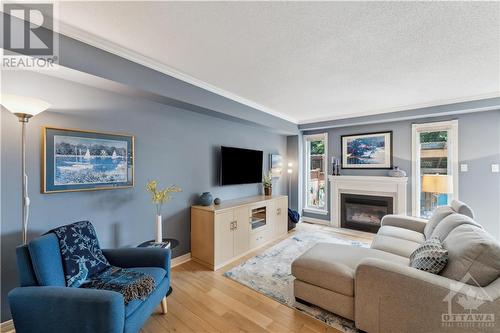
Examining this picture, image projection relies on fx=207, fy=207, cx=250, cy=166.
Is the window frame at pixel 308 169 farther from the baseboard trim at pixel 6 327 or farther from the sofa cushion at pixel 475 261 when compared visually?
the baseboard trim at pixel 6 327

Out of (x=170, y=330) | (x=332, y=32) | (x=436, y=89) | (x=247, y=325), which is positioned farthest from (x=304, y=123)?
(x=170, y=330)

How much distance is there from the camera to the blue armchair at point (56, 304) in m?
1.29

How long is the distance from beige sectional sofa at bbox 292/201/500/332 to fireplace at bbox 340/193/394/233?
2.12m

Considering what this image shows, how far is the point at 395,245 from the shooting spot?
8.18 ft

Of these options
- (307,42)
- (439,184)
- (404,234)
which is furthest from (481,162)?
(307,42)

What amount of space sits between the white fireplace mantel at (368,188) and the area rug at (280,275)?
96 cm

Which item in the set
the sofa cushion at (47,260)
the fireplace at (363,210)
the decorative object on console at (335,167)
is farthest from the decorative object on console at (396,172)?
the sofa cushion at (47,260)

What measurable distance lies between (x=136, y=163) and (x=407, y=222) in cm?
400

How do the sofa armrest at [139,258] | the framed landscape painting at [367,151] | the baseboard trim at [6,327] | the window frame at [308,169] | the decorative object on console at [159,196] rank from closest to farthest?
the baseboard trim at [6,327]
the sofa armrest at [139,258]
the decorative object on console at [159,196]
the framed landscape painting at [367,151]
the window frame at [308,169]

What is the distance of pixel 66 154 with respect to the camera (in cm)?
205

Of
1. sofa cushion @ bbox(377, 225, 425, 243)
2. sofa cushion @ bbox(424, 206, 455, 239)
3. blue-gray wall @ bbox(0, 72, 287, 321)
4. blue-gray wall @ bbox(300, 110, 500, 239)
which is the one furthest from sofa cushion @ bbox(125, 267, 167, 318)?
blue-gray wall @ bbox(300, 110, 500, 239)

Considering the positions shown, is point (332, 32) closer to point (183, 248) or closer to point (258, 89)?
point (258, 89)

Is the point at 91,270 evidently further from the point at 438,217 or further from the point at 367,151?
the point at 367,151

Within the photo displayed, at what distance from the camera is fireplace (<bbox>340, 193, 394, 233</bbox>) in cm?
428
